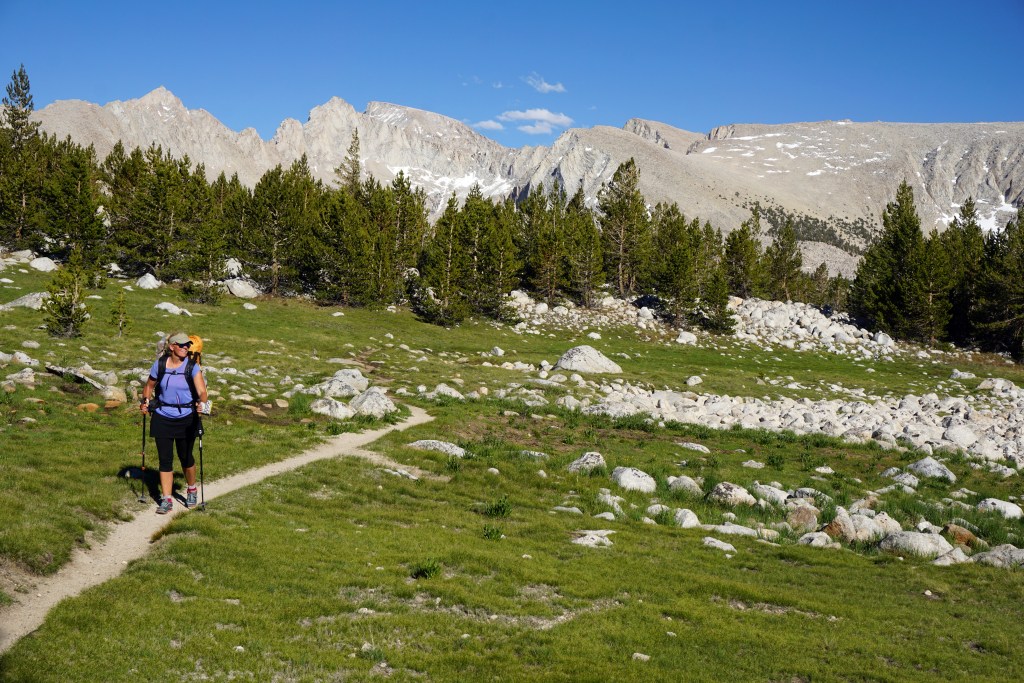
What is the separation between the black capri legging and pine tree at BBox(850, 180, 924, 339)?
83.6 m

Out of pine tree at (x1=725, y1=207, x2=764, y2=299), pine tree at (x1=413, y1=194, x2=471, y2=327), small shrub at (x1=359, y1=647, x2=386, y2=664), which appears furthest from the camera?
pine tree at (x1=725, y1=207, x2=764, y2=299)

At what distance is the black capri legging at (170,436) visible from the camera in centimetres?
1336

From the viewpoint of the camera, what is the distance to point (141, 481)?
48.5 ft

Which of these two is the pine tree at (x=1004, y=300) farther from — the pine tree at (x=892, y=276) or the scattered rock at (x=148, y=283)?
the scattered rock at (x=148, y=283)

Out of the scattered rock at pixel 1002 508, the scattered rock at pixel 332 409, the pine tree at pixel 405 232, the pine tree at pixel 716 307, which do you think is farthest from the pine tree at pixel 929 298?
the scattered rock at pixel 332 409

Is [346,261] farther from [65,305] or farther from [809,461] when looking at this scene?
[809,461]

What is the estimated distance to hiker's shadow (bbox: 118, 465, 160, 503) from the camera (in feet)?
46.3

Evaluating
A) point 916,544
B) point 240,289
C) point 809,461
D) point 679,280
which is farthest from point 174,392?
point 679,280

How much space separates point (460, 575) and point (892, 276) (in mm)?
89194

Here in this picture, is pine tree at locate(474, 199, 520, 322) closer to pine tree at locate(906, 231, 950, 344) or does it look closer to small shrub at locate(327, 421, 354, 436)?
small shrub at locate(327, 421, 354, 436)

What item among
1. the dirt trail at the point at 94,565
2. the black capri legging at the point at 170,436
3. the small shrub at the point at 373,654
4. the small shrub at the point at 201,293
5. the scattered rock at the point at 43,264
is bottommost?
the small shrub at the point at 373,654

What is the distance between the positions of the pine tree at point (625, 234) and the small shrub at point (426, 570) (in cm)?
7599

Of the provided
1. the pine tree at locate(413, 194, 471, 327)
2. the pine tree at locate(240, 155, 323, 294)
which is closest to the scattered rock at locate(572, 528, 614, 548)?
the pine tree at locate(413, 194, 471, 327)

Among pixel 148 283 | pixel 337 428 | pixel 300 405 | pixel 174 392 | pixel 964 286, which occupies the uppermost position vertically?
pixel 964 286
